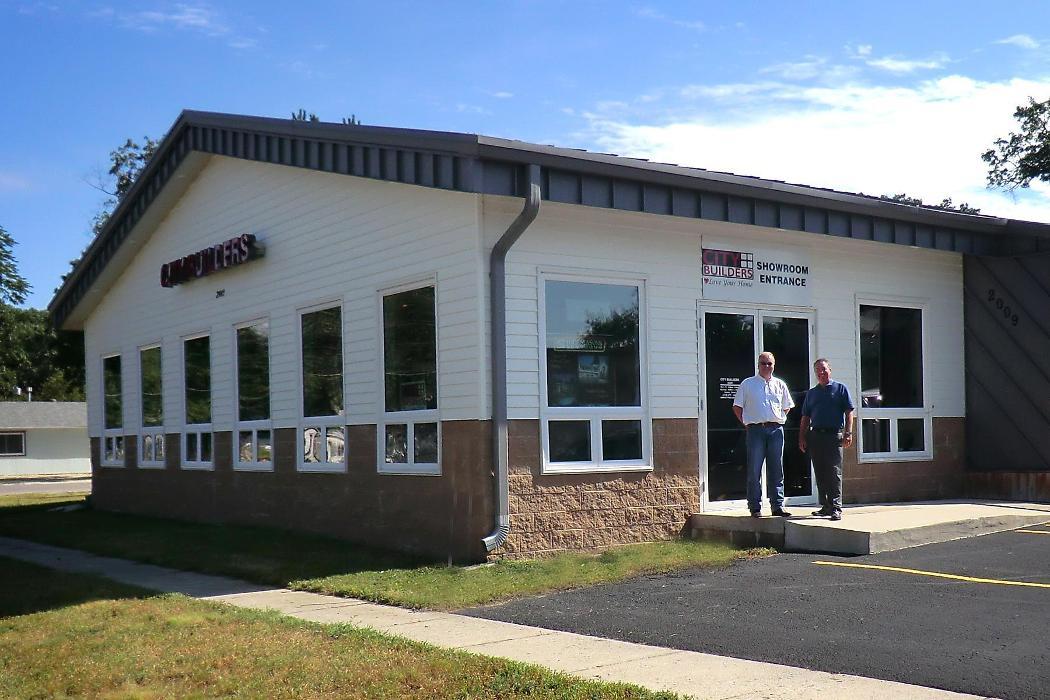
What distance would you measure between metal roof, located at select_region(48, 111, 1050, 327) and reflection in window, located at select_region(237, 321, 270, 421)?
257cm

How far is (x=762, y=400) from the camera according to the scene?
11.8 m

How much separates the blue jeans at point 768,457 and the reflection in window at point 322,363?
515cm

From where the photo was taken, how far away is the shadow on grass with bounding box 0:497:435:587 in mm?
11273

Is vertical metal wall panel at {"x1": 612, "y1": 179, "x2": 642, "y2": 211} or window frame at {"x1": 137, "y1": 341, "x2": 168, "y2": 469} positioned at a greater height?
vertical metal wall panel at {"x1": 612, "y1": 179, "x2": 642, "y2": 211}

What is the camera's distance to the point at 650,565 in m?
10.6

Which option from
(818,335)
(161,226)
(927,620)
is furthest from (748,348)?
(161,226)

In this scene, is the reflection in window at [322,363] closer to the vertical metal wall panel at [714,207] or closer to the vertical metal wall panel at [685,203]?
the vertical metal wall panel at [685,203]

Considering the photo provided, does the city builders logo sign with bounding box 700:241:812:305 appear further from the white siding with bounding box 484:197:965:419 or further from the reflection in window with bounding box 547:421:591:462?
the reflection in window with bounding box 547:421:591:462

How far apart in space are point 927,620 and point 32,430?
55.8 metres

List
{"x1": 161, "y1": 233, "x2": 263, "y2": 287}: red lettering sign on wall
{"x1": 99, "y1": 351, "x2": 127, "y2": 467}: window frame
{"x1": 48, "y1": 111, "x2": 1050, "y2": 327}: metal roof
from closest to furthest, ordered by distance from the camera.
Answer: {"x1": 48, "y1": 111, "x2": 1050, "y2": 327}: metal roof, {"x1": 161, "y1": 233, "x2": 263, "y2": 287}: red lettering sign on wall, {"x1": 99, "y1": 351, "x2": 127, "y2": 467}: window frame

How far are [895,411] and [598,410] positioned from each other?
505cm

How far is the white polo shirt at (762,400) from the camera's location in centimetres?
1177

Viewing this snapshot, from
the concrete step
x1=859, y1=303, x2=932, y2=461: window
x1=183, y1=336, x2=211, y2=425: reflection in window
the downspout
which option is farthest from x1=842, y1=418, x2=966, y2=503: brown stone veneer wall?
x1=183, y1=336, x2=211, y2=425: reflection in window

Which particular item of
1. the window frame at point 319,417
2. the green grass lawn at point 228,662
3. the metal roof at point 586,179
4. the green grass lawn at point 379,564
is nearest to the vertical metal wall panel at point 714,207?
the metal roof at point 586,179
